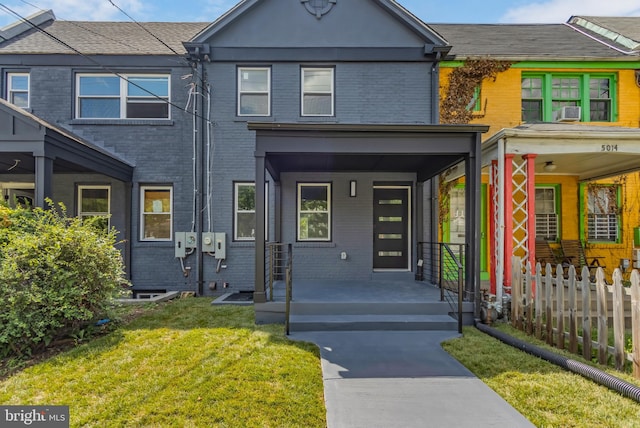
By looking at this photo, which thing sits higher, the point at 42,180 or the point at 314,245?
the point at 42,180

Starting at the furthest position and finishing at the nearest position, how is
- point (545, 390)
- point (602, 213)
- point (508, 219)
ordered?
point (602, 213) < point (508, 219) < point (545, 390)

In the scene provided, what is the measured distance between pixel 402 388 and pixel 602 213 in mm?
8662

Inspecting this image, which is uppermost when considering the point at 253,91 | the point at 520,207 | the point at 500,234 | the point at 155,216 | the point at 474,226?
the point at 253,91

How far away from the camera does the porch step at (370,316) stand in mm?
5230

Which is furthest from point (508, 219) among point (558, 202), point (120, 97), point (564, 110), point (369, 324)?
point (120, 97)

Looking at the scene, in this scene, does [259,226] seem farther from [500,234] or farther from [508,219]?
[508,219]

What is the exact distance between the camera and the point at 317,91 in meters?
8.31

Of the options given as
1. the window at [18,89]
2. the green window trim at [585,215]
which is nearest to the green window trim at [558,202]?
the green window trim at [585,215]

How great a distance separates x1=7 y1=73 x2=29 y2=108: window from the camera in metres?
8.30

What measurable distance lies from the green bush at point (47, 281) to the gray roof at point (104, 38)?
5245mm

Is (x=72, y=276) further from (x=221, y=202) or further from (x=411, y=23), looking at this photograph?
(x=411, y=23)

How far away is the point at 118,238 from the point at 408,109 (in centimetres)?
777

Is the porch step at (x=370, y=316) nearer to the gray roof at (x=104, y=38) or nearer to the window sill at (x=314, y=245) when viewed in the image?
the window sill at (x=314, y=245)

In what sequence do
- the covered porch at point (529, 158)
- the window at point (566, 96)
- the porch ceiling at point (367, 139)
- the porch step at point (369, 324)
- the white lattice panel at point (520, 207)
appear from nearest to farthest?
the porch step at point (369, 324), the porch ceiling at point (367, 139), the covered porch at point (529, 158), the white lattice panel at point (520, 207), the window at point (566, 96)
